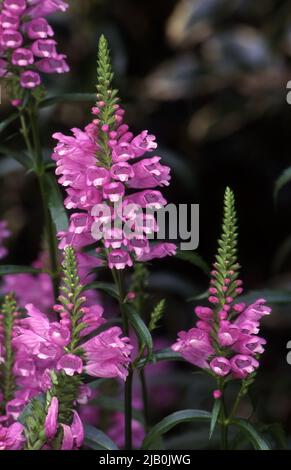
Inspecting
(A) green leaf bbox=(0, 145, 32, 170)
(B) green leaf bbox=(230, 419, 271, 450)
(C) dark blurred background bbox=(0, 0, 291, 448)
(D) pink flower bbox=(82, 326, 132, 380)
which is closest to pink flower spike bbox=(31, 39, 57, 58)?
(A) green leaf bbox=(0, 145, 32, 170)

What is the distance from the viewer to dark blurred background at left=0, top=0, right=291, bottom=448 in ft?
11.3

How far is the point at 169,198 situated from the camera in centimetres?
361

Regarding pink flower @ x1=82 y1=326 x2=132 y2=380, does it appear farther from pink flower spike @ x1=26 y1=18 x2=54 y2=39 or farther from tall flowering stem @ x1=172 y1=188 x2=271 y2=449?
pink flower spike @ x1=26 y1=18 x2=54 y2=39

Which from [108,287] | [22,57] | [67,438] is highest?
[22,57]

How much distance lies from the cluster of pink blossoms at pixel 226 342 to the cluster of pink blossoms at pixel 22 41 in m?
0.62

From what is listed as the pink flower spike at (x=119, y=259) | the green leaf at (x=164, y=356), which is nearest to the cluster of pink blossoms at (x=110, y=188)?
the pink flower spike at (x=119, y=259)

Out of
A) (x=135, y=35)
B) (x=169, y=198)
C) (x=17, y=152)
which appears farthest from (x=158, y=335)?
(x=17, y=152)

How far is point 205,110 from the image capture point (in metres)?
3.61

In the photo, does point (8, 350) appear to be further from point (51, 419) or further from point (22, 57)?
point (22, 57)

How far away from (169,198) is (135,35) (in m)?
0.72

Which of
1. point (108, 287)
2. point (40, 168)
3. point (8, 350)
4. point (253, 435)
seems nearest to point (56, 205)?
point (40, 168)

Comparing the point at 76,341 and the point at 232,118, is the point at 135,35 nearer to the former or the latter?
the point at 232,118

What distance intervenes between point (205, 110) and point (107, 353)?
219 cm

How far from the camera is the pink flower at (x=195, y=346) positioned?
157cm
